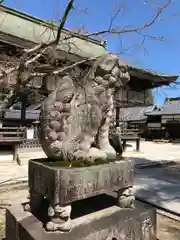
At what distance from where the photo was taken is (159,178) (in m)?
5.76

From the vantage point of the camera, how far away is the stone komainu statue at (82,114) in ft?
6.81

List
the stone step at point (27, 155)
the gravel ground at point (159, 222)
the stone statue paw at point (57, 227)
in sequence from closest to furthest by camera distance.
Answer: the stone statue paw at point (57, 227), the gravel ground at point (159, 222), the stone step at point (27, 155)

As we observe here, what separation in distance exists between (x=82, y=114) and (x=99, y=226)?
44.4 inches

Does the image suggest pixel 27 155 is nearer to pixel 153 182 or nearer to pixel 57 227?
pixel 153 182

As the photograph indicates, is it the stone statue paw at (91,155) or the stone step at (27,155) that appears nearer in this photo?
the stone statue paw at (91,155)

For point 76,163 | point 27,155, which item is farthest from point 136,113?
point 76,163

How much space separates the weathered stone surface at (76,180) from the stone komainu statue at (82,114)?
0.18 m

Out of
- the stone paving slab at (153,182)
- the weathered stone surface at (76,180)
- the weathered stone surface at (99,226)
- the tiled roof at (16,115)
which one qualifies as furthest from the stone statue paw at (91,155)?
the tiled roof at (16,115)

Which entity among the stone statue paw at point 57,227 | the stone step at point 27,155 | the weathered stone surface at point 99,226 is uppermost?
the stone statue paw at point 57,227

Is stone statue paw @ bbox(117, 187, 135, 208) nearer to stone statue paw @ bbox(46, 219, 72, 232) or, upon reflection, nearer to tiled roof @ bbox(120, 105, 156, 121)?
stone statue paw @ bbox(46, 219, 72, 232)

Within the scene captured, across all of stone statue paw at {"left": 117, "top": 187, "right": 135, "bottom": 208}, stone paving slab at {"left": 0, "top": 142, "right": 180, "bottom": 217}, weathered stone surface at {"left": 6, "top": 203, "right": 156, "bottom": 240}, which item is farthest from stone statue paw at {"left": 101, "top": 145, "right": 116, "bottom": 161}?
stone paving slab at {"left": 0, "top": 142, "right": 180, "bottom": 217}

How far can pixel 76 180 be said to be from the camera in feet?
6.20

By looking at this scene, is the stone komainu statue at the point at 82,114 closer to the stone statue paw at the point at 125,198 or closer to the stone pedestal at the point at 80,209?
the stone pedestal at the point at 80,209

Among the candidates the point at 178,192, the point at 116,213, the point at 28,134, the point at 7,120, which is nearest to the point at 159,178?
the point at 178,192
